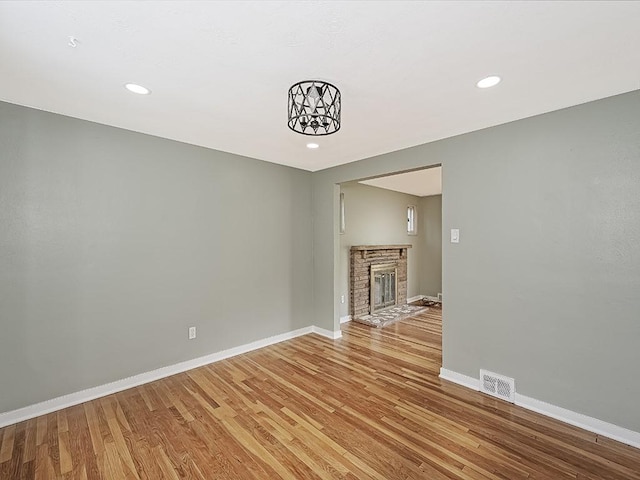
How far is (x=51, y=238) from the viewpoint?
2.43 meters

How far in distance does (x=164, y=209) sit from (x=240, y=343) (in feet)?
6.02

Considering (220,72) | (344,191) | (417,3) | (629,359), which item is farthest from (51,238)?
(629,359)

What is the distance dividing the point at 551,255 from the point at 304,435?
2.41m

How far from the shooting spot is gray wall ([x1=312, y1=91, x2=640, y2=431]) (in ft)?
6.82

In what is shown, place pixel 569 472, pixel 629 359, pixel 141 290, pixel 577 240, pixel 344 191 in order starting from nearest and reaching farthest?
pixel 569 472
pixel 629 359
pixel 577 240
pixel 141 290
pixel 344 191

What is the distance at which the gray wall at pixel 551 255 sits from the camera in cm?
208

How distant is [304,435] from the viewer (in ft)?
6.92

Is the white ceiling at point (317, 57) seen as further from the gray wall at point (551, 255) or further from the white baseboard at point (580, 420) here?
the white baseboard at point (580, 420)

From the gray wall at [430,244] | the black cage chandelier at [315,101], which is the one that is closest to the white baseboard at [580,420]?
the black cage chandelier at [315,101]

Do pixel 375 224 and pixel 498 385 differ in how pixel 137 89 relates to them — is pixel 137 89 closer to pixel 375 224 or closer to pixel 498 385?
pixel 498 385

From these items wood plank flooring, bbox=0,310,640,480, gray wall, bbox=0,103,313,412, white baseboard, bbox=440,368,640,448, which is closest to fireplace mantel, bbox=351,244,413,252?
gray wall, bbox=0,103,313,412

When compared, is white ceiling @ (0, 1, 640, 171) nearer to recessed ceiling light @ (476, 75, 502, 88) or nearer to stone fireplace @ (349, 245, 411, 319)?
recessed ceiling light @ (476, 75, 502, 88)

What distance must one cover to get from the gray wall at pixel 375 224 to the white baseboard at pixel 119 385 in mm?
1841

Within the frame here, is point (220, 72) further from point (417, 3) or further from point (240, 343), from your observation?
point (240, 343)
